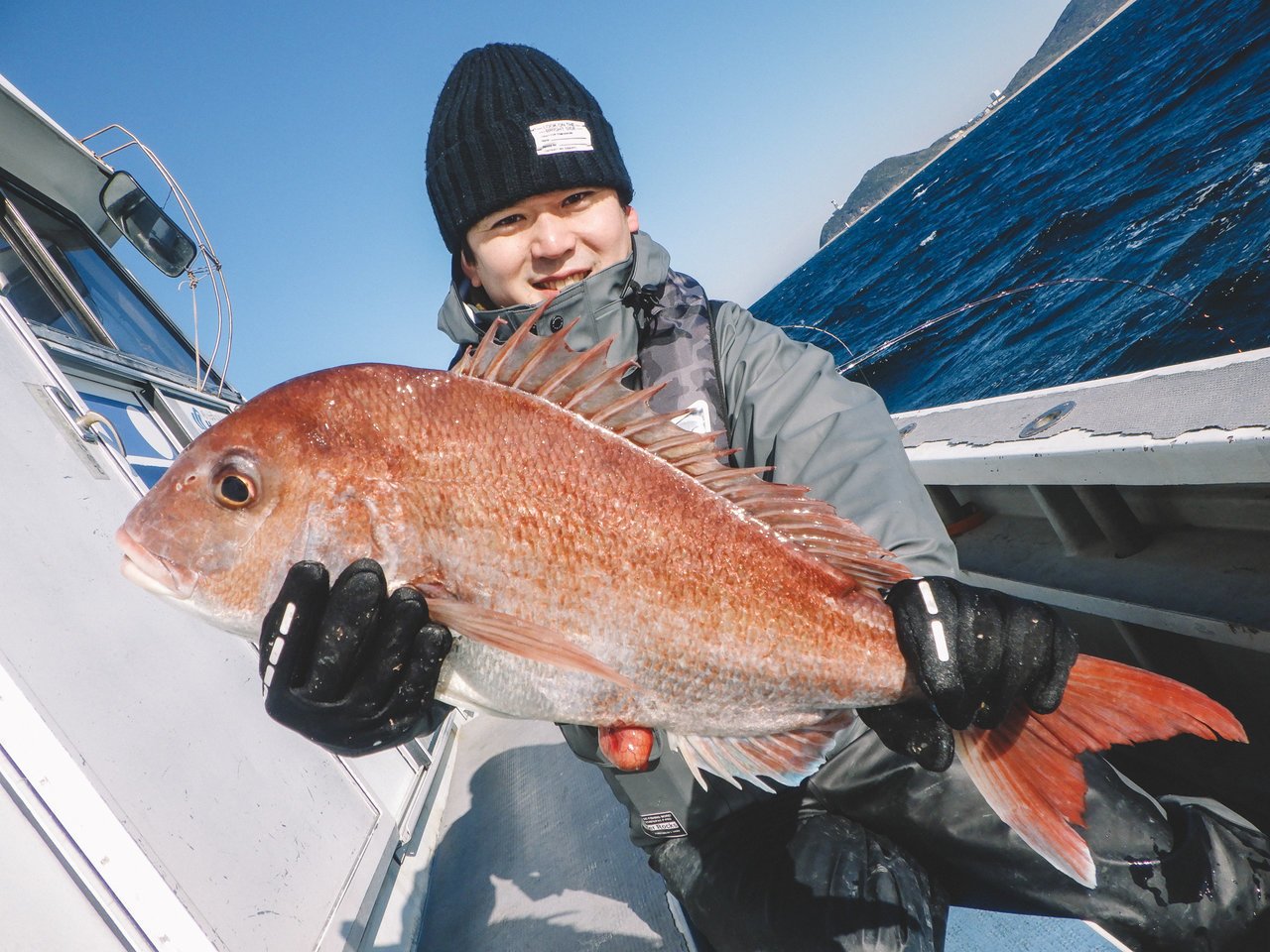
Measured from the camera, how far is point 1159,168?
14.3 meters

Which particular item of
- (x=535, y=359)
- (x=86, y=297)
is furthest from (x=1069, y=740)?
(x=86, y=297)

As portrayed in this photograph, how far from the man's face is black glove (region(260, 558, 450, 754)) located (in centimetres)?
159

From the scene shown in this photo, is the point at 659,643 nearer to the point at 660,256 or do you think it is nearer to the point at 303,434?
the point at 303,434

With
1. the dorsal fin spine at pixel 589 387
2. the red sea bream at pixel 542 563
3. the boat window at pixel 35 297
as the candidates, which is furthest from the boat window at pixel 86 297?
the dorsal fin spine at pixel 589 387

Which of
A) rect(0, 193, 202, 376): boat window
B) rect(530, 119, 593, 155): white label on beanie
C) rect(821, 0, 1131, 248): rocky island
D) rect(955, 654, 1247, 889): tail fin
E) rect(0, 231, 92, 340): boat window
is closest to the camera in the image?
rect(955, 654, 1247, 889): tail fin

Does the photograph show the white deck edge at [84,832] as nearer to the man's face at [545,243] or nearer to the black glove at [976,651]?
the man's face at [545,243]

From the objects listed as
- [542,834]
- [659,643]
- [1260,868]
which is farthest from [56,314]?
[1260,868]

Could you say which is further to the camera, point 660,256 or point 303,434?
point 660,256

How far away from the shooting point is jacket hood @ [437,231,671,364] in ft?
9.14

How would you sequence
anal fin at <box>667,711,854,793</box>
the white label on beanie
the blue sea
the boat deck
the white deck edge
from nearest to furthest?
anal fin at <box>667,711,854,793</box> → the white deck edge → the boat deck → the white label on beanie → the blue sea

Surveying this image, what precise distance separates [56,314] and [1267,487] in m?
6.62

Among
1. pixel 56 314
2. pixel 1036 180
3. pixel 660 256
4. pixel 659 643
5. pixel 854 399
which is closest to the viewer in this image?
pixel 659 643

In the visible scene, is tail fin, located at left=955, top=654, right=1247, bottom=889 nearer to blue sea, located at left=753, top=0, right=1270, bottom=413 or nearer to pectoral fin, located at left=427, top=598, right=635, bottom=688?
pectoral fin, located at left=427, top=598, right=635, bottom=688

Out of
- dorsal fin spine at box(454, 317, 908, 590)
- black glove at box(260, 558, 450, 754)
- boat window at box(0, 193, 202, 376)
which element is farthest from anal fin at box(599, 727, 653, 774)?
boat window at box(0, 193, 202, 376)
